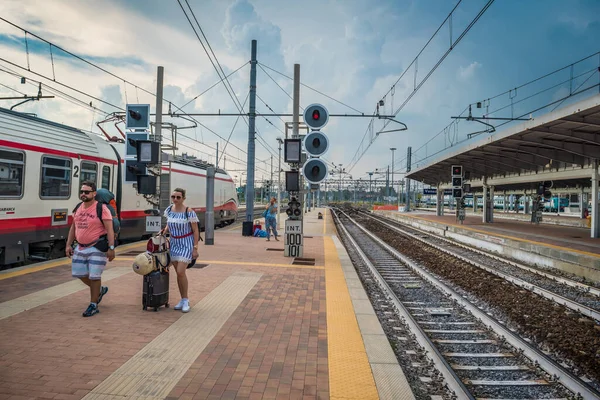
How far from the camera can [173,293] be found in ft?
21.7

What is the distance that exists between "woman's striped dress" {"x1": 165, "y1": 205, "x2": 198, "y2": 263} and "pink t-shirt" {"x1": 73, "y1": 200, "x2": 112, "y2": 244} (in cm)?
85

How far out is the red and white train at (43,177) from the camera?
8203 mm

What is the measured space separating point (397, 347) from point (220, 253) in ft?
24.8

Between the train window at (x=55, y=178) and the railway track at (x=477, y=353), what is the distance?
7.85m

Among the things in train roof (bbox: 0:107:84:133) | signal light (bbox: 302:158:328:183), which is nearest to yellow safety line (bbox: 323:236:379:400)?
signal light (bbox: 302:158:328:183)

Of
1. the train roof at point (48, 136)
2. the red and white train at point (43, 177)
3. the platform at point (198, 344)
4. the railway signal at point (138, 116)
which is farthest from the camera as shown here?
the railway signal at point (138, 116)

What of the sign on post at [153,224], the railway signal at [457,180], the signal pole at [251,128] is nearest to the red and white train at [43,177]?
the sign on post at [153,224]

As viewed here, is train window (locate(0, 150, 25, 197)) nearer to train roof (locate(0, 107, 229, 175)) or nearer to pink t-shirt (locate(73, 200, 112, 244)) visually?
train roof (locate(0, 107, 229, 175))

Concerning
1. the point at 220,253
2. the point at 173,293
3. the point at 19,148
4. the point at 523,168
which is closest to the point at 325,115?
the point at 220,253

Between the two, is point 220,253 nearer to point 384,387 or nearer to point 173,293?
point 173,293

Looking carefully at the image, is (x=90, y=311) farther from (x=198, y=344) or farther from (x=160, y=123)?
(x=160, y=123)

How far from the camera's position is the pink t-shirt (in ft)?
17.0

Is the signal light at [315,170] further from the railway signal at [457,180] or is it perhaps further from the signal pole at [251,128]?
the railway signal at [457,180]

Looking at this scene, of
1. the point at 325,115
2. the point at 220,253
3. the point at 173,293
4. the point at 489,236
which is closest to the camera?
the point at 173,293
